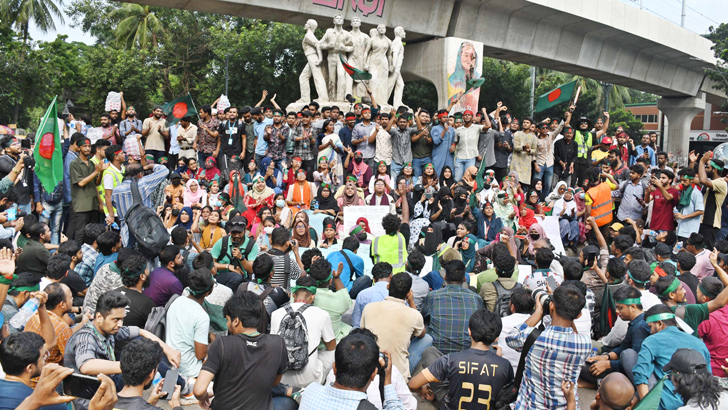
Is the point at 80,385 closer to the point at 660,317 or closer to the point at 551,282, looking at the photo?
the point at 660,317

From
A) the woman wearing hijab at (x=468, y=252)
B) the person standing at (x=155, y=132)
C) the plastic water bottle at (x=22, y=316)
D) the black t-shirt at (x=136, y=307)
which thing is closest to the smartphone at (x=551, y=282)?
the woman wearing hijab at (x=468, y=252)

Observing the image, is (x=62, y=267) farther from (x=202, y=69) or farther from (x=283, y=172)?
(x=202, y=69)

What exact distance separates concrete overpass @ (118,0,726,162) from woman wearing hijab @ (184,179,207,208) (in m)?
8.33

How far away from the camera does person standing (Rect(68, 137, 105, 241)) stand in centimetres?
897

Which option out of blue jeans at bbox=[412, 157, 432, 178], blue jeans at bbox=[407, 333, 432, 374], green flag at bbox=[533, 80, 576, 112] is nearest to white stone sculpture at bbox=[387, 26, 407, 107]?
green flag at bbox=[533, 80, 576, 112]

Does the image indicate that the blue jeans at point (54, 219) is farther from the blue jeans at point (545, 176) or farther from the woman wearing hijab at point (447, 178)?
the blue jeans at point (545, 176)

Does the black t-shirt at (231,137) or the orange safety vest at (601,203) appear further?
the black t-shirt at (231,137)

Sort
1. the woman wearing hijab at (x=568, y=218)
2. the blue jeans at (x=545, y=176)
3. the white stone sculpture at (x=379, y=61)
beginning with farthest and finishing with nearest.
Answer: the white stone sculpture at (x=379, y=61)
the blue jeans at (x=545, y=176)
the woman wearing hijab at (x=568, y=218)

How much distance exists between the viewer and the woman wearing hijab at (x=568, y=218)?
1093cm

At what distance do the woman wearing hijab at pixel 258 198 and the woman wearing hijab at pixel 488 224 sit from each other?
3618 millimetres

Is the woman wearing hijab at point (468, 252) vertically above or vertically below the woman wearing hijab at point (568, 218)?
below

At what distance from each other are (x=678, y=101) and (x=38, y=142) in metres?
32.5

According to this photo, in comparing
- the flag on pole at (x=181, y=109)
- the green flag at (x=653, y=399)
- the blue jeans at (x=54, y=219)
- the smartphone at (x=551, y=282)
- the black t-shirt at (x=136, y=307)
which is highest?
the flag on pole at (x=181, y=109)

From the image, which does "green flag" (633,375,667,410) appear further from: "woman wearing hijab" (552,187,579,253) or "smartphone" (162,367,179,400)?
"woman wearing hijab" (552,187,579,253)
